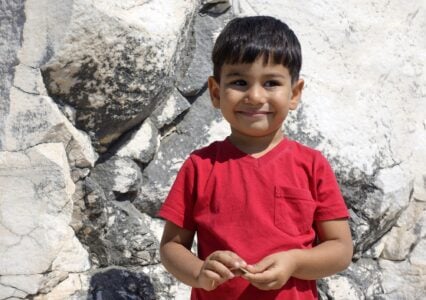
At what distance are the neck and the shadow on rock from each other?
24.9 inches

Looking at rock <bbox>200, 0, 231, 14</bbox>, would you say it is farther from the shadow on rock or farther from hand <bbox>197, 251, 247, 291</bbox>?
hand <bbox>197, 251, 247, 291</bbox>

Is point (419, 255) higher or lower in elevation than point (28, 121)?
lower

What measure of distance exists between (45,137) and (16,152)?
8cm

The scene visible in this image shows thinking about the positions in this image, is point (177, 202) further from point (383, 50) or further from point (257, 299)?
point (383, 50)

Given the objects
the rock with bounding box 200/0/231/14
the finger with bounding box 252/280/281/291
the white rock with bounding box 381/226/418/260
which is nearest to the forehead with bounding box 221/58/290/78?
the finger with bounding box 252/280/281/291

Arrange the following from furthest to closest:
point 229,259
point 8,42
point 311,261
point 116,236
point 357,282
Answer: point 357,282, point 116,236, point 8,42, point 311,261, point 229,259

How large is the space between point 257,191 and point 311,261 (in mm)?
187

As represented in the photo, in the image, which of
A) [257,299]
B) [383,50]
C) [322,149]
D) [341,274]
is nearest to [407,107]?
[383,50]

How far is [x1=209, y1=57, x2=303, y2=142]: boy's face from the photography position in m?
1.82

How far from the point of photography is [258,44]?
181 cm

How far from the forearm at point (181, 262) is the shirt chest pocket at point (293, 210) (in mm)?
197

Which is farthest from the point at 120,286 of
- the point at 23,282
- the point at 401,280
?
the point at 401,280

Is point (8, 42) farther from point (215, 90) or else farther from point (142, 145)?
point (215, 90)

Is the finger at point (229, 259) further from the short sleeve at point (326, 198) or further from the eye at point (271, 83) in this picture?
the eye at point (271, 83)
